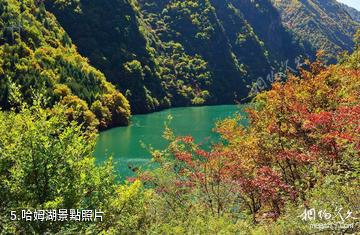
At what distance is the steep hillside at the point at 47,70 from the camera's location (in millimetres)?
105312

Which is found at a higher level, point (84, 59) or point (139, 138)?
point (84, 59)

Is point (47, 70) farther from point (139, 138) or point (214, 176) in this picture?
point (214, 176)

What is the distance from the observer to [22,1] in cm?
13700

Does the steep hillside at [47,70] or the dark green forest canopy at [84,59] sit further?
the dark green forest canopy at [84,59]

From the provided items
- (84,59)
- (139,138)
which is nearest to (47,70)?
(139,138)

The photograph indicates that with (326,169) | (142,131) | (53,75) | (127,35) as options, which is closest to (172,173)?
(326,169)

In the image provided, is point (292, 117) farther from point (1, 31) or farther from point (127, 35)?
point (127, 35)

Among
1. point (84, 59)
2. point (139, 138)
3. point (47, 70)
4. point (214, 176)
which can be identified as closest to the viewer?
point (214, 176)

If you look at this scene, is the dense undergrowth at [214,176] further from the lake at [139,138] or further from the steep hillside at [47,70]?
the steep hillside at [47,70]

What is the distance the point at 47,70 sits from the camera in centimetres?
11488

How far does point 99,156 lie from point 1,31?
186ft

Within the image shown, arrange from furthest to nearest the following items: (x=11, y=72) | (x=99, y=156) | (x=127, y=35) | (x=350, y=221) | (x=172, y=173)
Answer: (x=127, y=35) < (x=11, y=72) < (x=99, y=156) < (x=172, y=173) < (x=350, y=221)

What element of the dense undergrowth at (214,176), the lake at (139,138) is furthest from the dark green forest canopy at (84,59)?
the dense undergrowth at (214,176)

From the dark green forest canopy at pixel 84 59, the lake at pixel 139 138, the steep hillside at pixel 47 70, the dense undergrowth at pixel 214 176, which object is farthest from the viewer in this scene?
the dark green forest canopy at pixel 84 59
